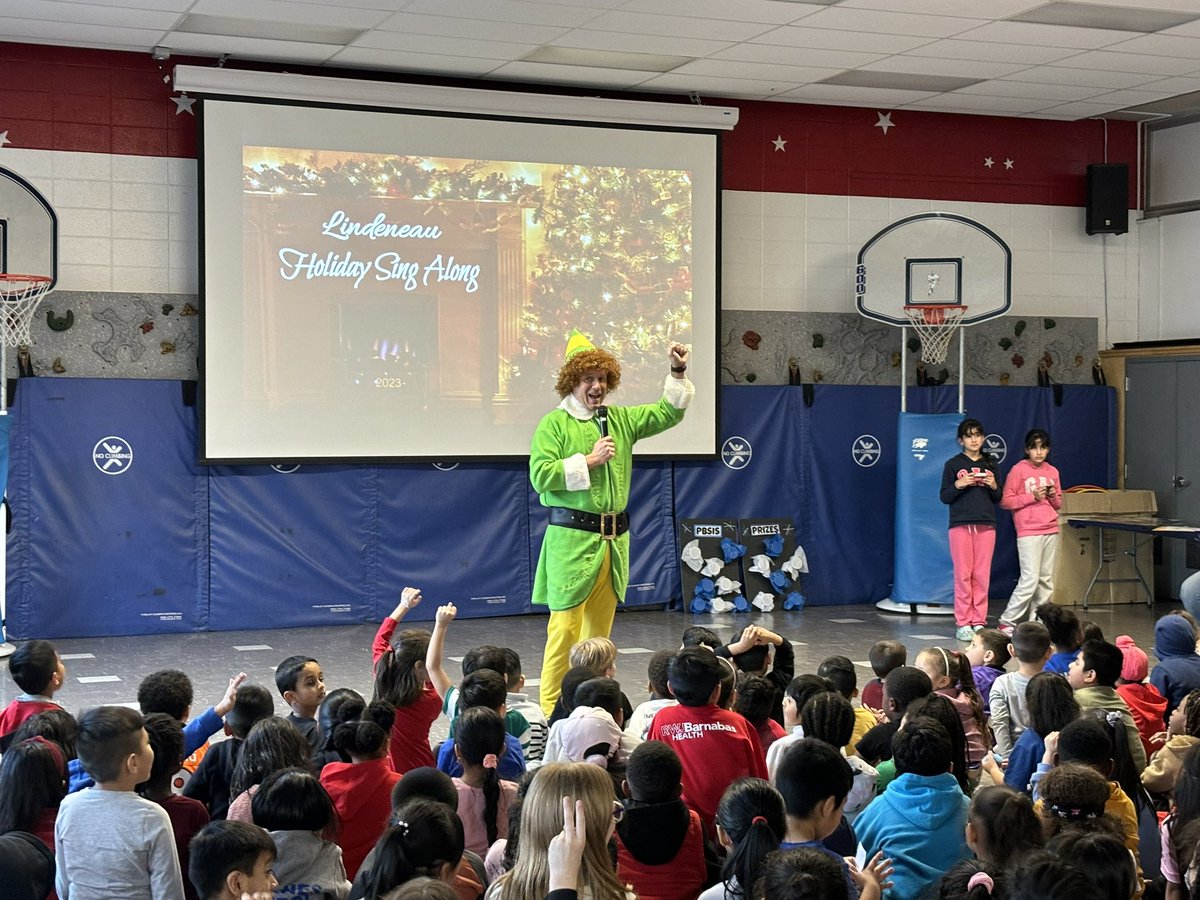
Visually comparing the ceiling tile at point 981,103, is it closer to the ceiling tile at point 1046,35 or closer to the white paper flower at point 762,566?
the ceiling tile at point 1046,35

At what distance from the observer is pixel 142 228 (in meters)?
8.87

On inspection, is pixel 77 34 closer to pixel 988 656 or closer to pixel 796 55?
pixel 796 55

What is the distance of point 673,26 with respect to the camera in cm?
835

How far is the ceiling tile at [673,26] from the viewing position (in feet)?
26.8

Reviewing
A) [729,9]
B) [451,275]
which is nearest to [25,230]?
[451,275]

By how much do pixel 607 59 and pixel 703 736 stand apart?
255 inches

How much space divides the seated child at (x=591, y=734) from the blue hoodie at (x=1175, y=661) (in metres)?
2.09

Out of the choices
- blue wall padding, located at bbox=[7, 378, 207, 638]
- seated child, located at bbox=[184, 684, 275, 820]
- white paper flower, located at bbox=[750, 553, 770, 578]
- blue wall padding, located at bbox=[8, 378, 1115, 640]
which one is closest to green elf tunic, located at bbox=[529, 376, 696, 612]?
seated child, located at bbox=[184, 684, 275, 820]

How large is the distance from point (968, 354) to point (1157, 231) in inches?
79.2

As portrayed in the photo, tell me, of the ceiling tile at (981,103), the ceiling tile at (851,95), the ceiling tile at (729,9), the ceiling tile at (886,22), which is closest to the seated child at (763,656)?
the ceiling tile at (729,9)

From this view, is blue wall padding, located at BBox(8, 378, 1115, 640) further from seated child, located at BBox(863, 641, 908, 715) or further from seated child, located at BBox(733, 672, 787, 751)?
seated child, located at BBox(733, 672, 787, 751)

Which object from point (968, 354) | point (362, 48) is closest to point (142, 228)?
point (362, 48)

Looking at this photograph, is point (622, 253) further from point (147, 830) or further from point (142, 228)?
point (147, 830)

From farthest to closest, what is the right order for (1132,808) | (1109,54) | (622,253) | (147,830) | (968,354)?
(968,354) < (622,253) < (1109,54) < (1132,808) < (147,830)
